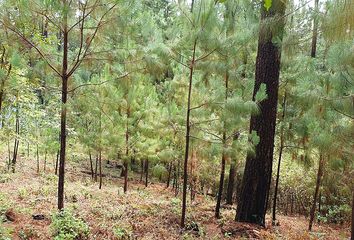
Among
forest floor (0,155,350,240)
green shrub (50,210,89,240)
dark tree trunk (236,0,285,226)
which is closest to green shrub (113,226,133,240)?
forest floor (0,155,350,240)

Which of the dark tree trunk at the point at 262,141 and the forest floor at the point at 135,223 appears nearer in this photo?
the forest floor at the point at 135,223

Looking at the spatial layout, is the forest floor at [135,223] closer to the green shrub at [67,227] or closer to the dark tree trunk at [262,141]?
the green shrub at [67,227]

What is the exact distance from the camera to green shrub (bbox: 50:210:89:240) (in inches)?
224

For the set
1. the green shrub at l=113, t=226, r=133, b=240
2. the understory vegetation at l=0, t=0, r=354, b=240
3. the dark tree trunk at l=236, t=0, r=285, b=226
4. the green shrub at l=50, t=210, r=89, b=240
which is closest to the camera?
the green shrub at l=50, t=210, r=89, b=240

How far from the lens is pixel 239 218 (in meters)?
7.56

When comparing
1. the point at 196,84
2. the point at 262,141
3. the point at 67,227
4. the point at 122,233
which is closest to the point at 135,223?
the point at 122,233

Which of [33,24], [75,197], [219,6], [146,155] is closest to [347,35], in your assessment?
[219,6]

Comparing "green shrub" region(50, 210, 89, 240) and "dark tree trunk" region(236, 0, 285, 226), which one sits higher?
"dark tree trunk" region(236, 0, 285, 226)

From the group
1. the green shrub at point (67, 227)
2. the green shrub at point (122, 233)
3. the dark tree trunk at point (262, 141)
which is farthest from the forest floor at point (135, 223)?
the dark tree trunk at point (262, 141)

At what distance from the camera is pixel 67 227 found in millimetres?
5910

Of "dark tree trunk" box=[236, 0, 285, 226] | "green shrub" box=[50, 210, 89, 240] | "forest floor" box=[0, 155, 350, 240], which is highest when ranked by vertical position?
"dark tree trunk" box=[236, 0, 285, 226]

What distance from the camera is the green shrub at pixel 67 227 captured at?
568 cm

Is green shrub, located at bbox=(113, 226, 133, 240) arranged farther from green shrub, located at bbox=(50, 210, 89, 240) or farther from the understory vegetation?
green shrub, located at bbox=(50, 210, 89, 240)

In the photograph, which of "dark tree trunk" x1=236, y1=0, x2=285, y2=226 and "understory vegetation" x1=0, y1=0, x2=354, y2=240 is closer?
"understory vegetation" x1=0, y1=0, x2=354, y2=240
